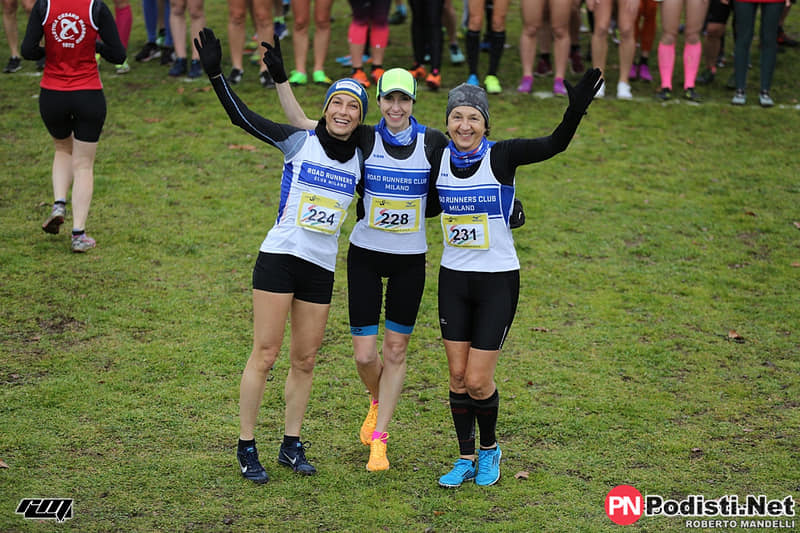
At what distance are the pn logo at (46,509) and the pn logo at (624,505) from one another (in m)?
3.04

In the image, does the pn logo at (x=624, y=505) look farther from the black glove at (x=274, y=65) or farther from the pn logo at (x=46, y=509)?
the black glove at (x=274, y=65)

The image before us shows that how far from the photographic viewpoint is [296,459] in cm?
570

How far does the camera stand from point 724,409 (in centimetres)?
652

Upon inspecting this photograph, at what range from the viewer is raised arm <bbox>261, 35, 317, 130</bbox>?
18.2 feet

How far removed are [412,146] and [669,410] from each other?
2.73 m

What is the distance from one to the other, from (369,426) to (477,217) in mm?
1655

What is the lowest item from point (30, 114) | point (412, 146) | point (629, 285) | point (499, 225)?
point (629, 285)

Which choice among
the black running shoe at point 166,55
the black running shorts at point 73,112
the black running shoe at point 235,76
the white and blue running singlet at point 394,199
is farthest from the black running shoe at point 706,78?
the white and blue running singlet at point 394,199

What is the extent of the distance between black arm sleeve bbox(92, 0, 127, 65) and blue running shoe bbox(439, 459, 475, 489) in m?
5.42

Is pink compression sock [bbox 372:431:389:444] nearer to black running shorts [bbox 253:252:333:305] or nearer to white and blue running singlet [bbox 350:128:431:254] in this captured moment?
black running shorts [bbox 253:252:333:305]

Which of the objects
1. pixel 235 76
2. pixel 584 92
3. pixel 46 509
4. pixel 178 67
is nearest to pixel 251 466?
pixel 46 509

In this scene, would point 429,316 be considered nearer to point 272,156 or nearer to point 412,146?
point 412,146

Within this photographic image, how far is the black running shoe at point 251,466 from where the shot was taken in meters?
5.51

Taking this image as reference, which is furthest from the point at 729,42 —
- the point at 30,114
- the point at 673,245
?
the point at 30,114
